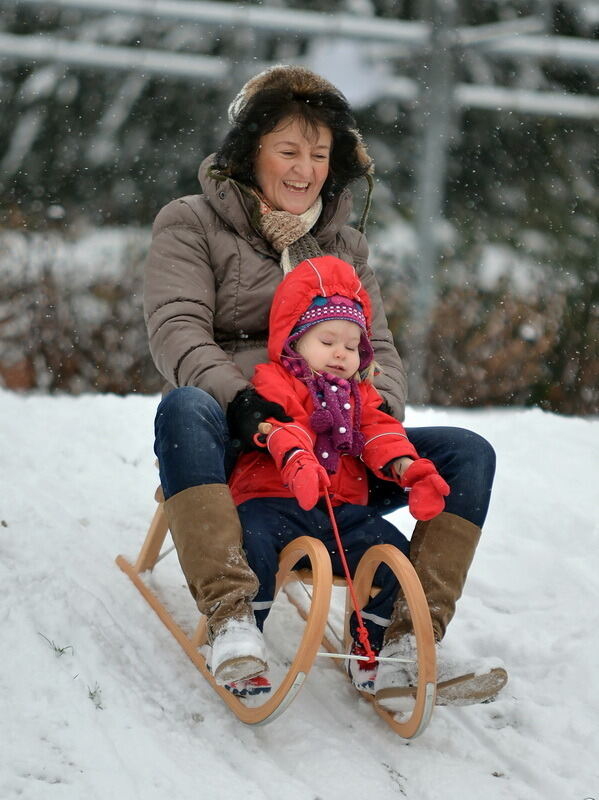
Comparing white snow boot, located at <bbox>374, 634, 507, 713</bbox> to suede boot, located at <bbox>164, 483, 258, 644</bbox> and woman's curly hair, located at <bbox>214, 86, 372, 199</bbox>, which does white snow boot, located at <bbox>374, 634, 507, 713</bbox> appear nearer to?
suede boot, located at <bbox>164, 483, 258, 644</bbox>

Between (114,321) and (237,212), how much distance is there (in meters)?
3.14

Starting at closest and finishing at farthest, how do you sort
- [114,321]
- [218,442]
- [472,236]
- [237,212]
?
[218,442], [237,212], [114,321], [472,236]

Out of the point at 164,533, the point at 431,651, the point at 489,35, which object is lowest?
the point at 164,533

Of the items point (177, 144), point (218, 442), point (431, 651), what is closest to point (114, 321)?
point (177, 144)

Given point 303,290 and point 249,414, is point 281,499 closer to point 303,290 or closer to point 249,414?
point 249,414

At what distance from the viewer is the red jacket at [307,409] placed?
91.4 inches

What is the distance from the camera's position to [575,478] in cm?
407

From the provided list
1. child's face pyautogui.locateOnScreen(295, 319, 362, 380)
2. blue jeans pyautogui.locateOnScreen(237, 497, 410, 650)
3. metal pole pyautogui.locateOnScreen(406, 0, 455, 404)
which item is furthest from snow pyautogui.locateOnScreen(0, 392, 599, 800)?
metal pole pyautogui.locateOnScreen(406, 0, 455, 404)

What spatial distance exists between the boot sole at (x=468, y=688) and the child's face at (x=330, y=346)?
0.81 meters

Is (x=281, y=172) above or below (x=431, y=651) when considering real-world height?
above

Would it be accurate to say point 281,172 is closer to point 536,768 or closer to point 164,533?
point 164,533

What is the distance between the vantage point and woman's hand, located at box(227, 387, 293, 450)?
222 centimetres

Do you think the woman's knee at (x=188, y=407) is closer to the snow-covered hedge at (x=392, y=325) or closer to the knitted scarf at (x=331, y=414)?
the knitted scarf at (x=331, y=414)

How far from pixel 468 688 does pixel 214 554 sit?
0.65 meters
